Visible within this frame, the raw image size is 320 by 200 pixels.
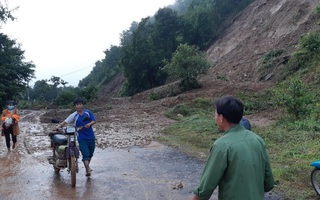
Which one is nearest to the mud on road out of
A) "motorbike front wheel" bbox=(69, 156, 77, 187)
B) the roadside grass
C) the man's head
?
"motorbike front wheel" bbox=(69, 156, 77, 187)

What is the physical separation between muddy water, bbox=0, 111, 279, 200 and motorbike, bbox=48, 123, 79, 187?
277 millimetres

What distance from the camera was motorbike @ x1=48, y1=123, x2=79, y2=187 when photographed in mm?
6488

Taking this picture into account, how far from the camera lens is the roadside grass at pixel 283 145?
601 centimetres

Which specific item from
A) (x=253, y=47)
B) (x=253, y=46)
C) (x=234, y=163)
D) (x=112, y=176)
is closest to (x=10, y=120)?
(x=112, y=176)

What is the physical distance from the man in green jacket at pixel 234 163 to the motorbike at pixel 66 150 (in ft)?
14.2

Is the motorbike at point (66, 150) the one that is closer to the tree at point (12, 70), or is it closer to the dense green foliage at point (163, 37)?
the tree at point (12, 70)

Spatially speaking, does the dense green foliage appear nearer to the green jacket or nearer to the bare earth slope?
Result: the bare earth slope

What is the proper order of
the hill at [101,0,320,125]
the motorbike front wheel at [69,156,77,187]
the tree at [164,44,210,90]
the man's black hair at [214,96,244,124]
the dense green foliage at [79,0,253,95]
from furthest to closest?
the dense green foliage at [79,0,253,95], the tree at [164,44,210,90], the hill at [101,0,320,125], the motorbike front wheel at [69,156,77,187], the man's black hair at [214,96,244,124]

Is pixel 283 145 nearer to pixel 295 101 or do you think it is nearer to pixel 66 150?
pixel 295 101

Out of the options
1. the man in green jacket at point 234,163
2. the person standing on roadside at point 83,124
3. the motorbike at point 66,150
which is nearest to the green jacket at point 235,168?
the man in green jacket at point 234,163

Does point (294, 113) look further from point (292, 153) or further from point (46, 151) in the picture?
point (46, 151)

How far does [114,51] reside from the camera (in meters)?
69.1

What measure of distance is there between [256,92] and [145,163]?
1355cm

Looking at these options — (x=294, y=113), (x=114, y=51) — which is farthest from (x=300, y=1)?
(x=114, y=51)
